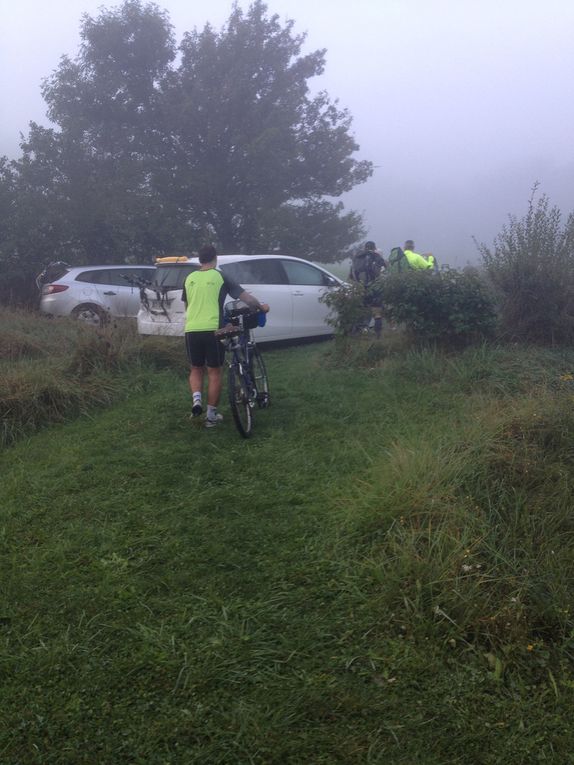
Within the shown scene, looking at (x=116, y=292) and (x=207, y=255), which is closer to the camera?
(x=207, y=255)

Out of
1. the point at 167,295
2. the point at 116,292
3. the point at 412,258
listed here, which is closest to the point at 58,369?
the point at 167,295

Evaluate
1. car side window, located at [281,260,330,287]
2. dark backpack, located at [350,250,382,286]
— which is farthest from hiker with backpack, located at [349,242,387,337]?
car side window, located at [281,260,330,287]

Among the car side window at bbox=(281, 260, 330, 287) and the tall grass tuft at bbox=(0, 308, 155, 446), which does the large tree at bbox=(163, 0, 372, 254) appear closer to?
the car side window at bbox=(281, 260, 330, 287)

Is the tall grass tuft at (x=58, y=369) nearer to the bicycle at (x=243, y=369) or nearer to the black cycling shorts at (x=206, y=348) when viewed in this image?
the black cycling shorts at (x=206, y=348)

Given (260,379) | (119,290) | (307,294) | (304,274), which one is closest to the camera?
(260,379)

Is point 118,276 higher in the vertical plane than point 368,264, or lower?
higher

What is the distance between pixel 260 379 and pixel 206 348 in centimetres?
94

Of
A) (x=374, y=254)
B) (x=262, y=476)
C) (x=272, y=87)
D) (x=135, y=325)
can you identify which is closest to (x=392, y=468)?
(x=262, y=476)

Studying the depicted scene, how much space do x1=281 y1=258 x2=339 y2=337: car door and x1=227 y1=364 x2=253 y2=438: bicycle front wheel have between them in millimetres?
4514

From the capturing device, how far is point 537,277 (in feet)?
26.8

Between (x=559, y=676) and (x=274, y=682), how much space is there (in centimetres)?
121

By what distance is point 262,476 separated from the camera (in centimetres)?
506

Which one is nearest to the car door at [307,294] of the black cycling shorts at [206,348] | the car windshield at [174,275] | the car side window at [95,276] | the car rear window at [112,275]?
the car windshield at [174,275]

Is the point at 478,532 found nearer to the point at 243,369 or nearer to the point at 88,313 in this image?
the point at 243,369
